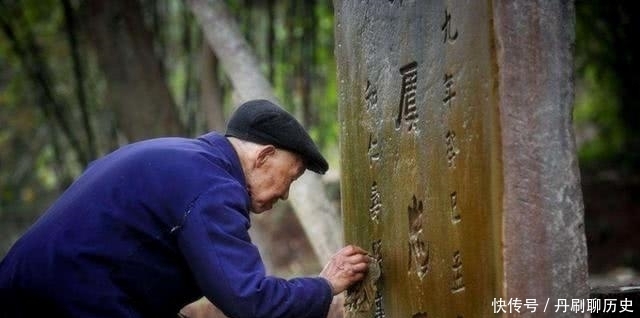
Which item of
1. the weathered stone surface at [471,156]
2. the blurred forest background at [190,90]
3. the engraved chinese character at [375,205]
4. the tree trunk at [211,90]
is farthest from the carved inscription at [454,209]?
the tree trunk at [211,90]

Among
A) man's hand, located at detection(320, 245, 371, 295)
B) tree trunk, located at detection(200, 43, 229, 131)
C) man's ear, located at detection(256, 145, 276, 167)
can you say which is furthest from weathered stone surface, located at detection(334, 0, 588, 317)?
tree trunk, located at detection(200, 43, 229, 131)

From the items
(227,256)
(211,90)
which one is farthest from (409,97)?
(211,90)

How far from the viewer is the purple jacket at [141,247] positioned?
3459 mm

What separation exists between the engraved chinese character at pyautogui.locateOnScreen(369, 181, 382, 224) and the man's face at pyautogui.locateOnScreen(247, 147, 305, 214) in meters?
0.57

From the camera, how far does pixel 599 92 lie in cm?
1265

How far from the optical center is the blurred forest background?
7.75 metres

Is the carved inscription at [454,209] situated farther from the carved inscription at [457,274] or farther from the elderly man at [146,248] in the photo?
the elderly man at [146,248]

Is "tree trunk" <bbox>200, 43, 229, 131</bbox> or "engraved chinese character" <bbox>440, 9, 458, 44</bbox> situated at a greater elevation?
"engraved chinese character" <bbox>440, 9, 458, 44</bbox>

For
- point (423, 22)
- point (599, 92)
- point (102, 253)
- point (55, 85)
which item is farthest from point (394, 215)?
point (599, 92)

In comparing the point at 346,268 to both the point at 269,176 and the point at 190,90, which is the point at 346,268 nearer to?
the point at 269,176

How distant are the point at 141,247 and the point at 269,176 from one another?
0.63 m

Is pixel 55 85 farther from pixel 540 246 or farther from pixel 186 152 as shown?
pixel 540 246

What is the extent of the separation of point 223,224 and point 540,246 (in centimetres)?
107

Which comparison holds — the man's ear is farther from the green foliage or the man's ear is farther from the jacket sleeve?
the green foliage
